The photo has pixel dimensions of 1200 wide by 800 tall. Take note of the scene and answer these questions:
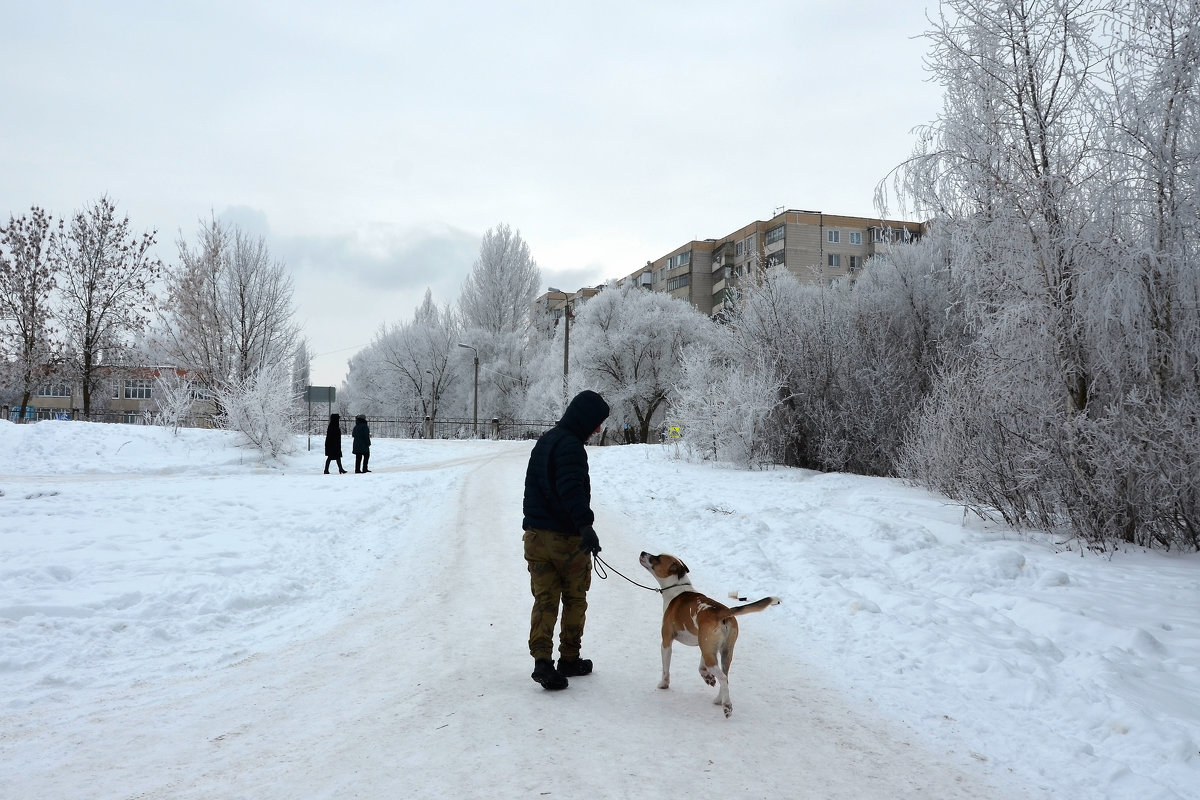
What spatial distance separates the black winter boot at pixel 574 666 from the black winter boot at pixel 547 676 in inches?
8.5

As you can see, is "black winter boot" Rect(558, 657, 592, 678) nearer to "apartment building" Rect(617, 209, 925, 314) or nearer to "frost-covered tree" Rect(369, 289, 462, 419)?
"apartment building" Rect(617, 209, 925, 314)

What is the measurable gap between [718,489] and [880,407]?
5.79 metres

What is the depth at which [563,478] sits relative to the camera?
15.7ft

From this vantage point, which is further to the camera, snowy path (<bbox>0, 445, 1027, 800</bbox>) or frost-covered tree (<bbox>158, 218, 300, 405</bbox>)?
frost-covered tree (<bbox>158, 218, 300, 405</bbox>)

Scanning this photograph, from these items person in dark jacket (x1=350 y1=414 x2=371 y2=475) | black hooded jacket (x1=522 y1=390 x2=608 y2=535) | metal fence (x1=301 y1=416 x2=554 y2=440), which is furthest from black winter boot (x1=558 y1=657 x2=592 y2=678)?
metal fence (x1=301 y1=416 x2=554 y2=440)

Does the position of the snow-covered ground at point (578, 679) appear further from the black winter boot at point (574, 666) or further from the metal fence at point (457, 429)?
the metal fence at point (457, 429)

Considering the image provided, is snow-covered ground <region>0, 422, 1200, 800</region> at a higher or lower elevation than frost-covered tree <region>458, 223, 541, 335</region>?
lower

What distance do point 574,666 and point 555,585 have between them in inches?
23.5

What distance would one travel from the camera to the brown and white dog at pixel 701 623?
420 cm

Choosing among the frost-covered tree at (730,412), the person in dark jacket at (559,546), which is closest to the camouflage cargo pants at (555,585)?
the person in dark jacket at (559,546)

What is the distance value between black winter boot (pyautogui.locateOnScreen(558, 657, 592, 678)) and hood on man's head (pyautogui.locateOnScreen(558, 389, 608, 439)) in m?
1.58

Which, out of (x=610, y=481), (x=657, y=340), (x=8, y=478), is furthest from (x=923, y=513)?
(x=657, y=340)

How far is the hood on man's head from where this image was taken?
503 cm

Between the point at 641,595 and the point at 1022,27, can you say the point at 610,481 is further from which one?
the point at 1022,27
